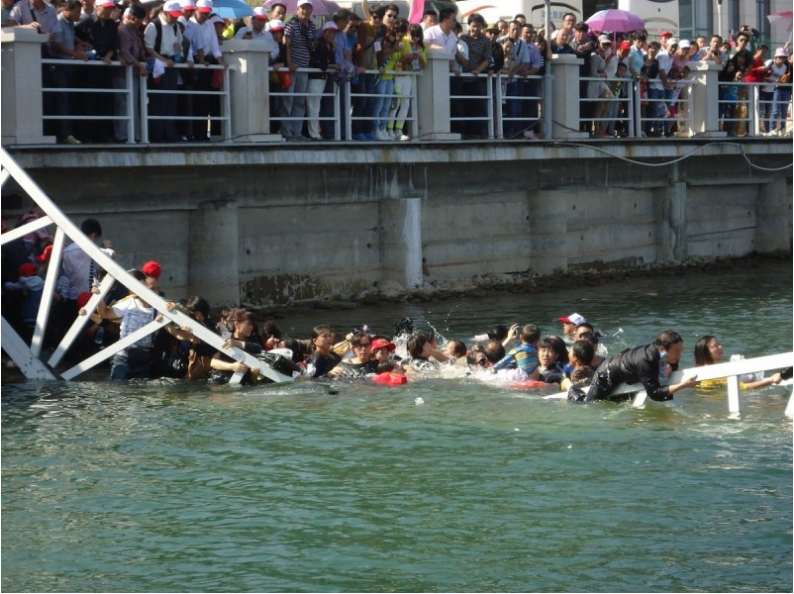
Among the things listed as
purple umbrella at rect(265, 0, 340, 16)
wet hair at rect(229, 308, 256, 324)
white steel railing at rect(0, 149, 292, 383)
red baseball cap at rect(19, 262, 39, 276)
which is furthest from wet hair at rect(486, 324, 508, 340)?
purple umbrella at rect(265, 0, 340, 16)

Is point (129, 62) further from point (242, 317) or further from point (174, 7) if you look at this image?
point (242, 317)

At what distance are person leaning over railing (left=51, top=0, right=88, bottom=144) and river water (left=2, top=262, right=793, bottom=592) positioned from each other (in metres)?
4.09

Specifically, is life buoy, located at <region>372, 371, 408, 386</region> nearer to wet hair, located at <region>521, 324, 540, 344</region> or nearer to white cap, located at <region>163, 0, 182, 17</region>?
wet hair, located at <region>521, 324, 540, 344</region>

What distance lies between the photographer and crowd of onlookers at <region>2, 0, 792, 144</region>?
19.8 m

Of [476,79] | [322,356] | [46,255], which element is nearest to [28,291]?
[46,255]

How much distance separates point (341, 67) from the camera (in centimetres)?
2238

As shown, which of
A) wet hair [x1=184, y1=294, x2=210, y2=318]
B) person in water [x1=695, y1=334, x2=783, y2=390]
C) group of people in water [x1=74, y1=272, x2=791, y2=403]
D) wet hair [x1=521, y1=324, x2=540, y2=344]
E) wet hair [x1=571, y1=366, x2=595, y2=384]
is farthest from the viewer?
wet hair [x1=521, y1=324, x2=540, y2=344]

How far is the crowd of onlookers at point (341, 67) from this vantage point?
19.8m

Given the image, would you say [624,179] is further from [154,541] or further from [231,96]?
[154,541]

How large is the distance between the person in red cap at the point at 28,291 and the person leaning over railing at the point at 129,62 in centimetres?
301

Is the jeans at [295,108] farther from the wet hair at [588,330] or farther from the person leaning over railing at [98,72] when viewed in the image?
the wet hair at [588,330]

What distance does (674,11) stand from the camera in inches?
1671

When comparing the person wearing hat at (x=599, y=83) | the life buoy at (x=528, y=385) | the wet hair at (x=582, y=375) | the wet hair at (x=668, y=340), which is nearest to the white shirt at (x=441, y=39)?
the person wearing hat at (x=599, y=83)

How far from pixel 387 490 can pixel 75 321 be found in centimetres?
591
